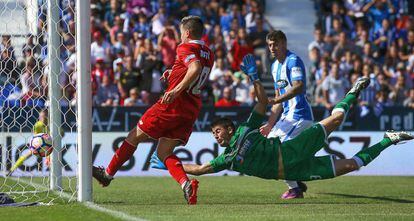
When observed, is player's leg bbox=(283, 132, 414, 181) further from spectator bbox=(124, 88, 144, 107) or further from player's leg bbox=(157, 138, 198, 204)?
spectator bbox=(124, 88, 144, 107)

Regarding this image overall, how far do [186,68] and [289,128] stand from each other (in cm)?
193

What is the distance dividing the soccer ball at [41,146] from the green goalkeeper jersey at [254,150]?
2156 mm

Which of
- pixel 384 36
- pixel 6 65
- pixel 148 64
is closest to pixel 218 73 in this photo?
pixel 148 64

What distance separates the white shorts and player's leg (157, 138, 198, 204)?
1589 mm

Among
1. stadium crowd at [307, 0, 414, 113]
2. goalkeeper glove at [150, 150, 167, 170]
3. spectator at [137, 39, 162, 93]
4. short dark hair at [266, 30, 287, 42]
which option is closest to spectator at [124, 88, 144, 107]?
spectator at [137, 39, 162, 93]

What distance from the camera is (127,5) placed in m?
24.0

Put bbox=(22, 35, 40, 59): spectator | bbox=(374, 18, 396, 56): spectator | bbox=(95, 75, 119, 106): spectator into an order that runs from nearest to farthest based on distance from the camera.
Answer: bbox=(22, 35, 40, 59): spectator < bbox=(95, 75, 119, 106): spectator < bbox=(374, 18, 396, 56): spectator

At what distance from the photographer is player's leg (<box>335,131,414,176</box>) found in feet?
35.5

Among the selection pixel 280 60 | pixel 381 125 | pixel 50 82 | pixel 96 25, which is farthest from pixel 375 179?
pixel 96 25

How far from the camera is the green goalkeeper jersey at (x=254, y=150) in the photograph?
35.6 feet

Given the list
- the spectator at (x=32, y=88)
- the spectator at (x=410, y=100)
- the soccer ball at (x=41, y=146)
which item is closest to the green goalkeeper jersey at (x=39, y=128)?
the spectator at (x=32, y=88)

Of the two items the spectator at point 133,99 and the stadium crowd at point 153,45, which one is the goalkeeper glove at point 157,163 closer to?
the stadium crowd at point 153,45

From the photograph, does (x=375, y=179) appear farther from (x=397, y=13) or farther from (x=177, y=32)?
(x=397, y=13)

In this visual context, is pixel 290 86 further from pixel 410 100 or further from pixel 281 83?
pixel 410 100
